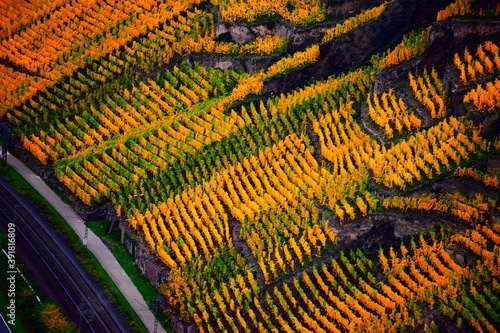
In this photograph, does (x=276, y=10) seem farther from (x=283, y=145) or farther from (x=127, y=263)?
(x=127, y=263)

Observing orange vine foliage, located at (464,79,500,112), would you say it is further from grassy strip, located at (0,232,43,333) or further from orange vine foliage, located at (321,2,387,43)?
grassy strip, located at (0,232,43,333)

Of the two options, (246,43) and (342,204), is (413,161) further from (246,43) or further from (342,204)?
(246,43)

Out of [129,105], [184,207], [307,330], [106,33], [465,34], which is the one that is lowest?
[307,330]

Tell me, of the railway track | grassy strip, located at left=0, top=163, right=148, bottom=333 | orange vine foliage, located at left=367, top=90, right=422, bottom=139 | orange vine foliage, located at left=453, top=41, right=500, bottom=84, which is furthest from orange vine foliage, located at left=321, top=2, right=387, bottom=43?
the railway track

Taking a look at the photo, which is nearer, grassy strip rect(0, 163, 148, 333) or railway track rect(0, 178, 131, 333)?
railway track rect(0, 178, 131, 333)

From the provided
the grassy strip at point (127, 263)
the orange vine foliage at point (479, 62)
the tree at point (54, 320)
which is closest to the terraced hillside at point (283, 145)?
the orange vine foliage at point (479, 62)

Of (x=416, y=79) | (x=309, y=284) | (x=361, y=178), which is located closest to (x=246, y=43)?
(x=416, y=79)

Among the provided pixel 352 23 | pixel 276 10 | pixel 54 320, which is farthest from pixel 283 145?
pixel 54 320

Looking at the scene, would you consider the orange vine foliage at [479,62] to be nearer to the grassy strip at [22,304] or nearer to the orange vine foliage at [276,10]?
the orange vine foliage at [276,10]
